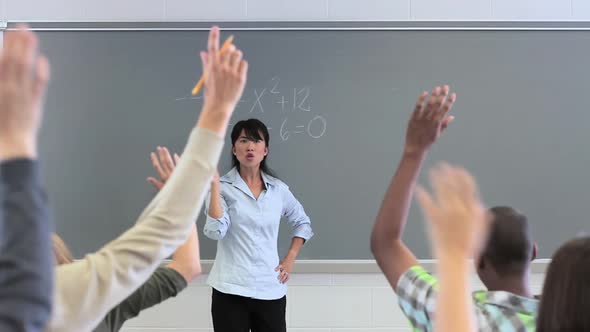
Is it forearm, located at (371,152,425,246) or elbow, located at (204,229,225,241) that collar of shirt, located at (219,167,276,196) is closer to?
elbow, located at (204,229,225,241)

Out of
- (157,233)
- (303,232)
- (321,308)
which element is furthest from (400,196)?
(321,308)

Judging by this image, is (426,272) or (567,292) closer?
(567,292)

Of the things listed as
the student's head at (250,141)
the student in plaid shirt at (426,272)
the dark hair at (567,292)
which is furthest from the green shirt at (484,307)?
the student's head at (250,141)

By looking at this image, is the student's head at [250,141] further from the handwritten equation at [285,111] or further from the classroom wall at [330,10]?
the classroom wall at [330,10]

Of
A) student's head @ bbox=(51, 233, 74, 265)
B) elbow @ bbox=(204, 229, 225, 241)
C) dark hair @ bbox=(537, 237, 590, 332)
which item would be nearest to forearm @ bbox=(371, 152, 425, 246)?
dark hair @ bbox=(537, 237, 590, 332)

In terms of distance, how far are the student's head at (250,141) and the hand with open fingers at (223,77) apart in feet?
6.06

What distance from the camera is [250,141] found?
278 cm

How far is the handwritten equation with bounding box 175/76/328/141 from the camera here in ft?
9.84

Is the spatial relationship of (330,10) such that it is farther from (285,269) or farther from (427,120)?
(427,120)

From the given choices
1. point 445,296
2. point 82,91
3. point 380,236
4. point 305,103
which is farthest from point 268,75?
point 445,296

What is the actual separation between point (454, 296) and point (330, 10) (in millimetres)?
2518

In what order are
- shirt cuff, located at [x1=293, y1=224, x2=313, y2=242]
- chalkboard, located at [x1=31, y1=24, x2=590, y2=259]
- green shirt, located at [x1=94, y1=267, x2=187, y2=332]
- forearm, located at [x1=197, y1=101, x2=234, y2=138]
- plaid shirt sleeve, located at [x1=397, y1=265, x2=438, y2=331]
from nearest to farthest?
forearm, located at [x1=197, y1=101, x2=234, y2=138], plaid shirt sleeve, located at [x1=397, y1=265, x2=438, y2=331], green shirt, located at [x1=94, y1=267, x2=187, y2=332], shirt cuff, located at [x1=293, y1=224, x2=313, y2=242], chalkboard, located at [x1=31, y1=24, x2=590, y2=259]

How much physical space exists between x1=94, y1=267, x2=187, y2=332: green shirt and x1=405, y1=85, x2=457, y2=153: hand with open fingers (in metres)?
0.59

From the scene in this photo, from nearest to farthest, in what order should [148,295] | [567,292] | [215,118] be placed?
[567,292]
[215,118]
[148,295]
